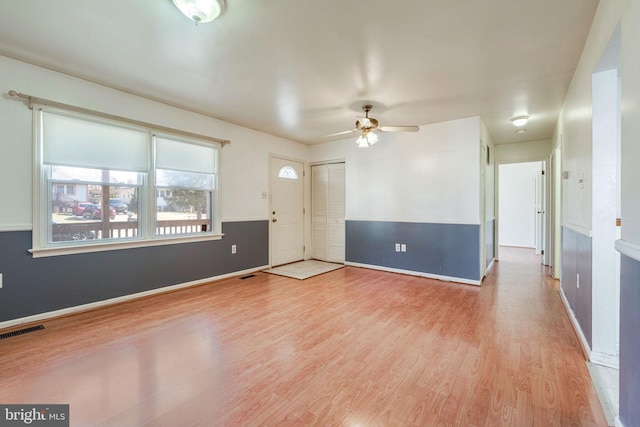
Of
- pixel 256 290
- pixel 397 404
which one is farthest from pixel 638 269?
pixel 256 290

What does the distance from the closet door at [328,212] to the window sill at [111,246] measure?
8.08 ft

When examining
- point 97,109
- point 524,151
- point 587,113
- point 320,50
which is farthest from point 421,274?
point 97,109

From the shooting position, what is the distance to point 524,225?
759 cm

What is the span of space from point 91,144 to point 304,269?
3537mm

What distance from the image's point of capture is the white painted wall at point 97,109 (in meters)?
2.56

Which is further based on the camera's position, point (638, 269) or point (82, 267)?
point (82, 267)

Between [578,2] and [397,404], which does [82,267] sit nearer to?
[397,404]

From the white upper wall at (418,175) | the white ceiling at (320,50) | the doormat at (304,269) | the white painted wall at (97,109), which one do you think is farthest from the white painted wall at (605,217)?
the white painted wall at (97,109)

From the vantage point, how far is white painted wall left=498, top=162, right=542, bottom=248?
24.6 ft

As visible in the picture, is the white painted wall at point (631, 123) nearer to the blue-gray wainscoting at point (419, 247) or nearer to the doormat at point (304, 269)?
the blue-gray wainscoting at point (419, 247)

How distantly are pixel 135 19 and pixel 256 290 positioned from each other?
3.15 m

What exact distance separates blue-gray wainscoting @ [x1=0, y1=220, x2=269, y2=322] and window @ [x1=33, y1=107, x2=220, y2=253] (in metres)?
0.14

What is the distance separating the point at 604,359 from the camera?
2.01 metres

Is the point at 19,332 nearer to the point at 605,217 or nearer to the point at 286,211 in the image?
the point at 286,211
